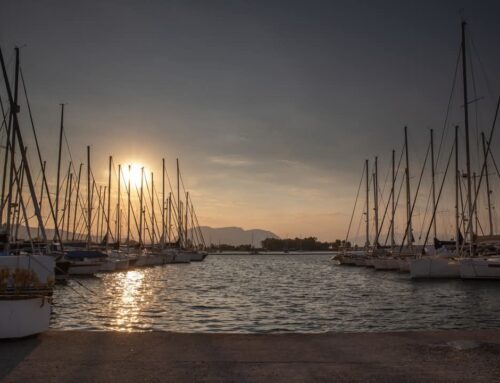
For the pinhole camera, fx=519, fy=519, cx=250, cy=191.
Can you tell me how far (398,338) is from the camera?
10.9 metres

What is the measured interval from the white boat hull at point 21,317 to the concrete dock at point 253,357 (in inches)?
8.3

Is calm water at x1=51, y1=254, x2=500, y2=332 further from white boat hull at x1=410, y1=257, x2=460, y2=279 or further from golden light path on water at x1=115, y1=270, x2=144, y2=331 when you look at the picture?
white boat hull at x1=410, y1=257, x2=460, y2=279

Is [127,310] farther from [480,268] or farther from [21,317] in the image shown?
[480,268]

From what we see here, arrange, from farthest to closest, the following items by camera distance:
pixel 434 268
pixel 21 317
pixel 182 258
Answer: pixel 182 258 < pixel 434 268 < pixel 21 317

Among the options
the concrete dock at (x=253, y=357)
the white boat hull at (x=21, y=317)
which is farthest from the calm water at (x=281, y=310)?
the concrete dock at (x=253, y=357)

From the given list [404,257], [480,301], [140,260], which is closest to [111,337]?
[480,301]

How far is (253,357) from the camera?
9.22 metres

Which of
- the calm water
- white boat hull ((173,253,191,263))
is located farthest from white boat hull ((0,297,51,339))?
white boat hull ((173,253,191,263))

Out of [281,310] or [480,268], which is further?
[480,268]

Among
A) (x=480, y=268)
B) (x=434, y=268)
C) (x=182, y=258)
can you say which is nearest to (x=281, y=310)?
(x=480, y=268)

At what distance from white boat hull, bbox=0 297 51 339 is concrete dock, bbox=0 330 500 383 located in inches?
8.3

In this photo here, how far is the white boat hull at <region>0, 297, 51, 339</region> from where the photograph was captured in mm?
10492

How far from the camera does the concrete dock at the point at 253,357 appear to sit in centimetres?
796

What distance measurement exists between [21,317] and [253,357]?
500 cm
